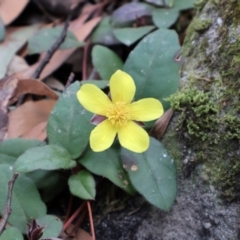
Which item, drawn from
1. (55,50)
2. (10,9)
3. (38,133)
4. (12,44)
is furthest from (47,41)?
(38,133)

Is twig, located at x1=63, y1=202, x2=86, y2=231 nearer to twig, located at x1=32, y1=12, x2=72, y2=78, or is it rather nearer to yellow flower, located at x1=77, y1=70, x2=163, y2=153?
yellow flower, located at x1=77, y1=70, x2=163, y2=153

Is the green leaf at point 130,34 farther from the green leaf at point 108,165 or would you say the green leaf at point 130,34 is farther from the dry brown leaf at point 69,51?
the green leaf at point 108,165

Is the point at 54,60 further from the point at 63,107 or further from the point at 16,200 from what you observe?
the point at 16,200

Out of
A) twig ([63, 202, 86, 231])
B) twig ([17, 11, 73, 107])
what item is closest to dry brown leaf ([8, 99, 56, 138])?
twig ([17, 11, 73, 107])

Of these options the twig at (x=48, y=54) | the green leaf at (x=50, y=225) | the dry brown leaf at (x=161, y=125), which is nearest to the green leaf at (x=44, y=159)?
the green leaf at (x=50, y=225)

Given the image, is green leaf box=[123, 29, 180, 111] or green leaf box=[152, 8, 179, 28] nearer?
green leaf box=[123, 29, 180, 111]

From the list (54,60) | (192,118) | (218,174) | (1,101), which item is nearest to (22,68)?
(54,60)
